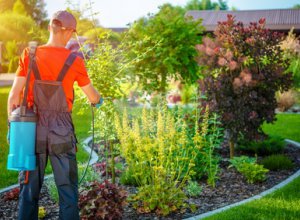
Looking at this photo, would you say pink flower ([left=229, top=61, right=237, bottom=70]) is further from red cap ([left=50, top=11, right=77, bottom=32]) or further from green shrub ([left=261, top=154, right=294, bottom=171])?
red cap ([left=50, top=11, right=77, bottom=32])

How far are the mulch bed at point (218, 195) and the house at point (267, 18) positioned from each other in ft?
65.4

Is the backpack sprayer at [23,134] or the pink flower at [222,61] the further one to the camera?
the pink flower at [222,61]

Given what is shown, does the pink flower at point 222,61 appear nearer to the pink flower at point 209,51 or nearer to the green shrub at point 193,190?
the pink flower at point 209,51

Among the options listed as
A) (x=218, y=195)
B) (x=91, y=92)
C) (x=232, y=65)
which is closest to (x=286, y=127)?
(x=232, y=65)

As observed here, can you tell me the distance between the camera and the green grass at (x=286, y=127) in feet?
33.5

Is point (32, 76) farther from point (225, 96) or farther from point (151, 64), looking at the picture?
point (151, 64)

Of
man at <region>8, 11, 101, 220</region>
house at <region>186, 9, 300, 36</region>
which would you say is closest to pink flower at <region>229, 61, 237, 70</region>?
man at <region>8, 11, 101, 220</region>

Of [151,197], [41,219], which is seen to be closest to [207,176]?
[151,197]

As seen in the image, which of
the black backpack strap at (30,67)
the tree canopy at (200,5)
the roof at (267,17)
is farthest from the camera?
the tree canopy at (200,5)

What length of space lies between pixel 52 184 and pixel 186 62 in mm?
5572

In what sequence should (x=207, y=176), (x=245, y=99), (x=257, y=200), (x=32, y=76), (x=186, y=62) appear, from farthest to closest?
(x=186, y=62)
(x=245, y=99)
(x=207, y=176)
(x=257, y=200)
(x=32, y=76)

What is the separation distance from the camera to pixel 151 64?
1068cm

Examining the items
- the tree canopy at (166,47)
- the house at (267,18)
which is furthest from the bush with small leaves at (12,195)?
the house at (267,18)

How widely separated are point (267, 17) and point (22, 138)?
2686cm
